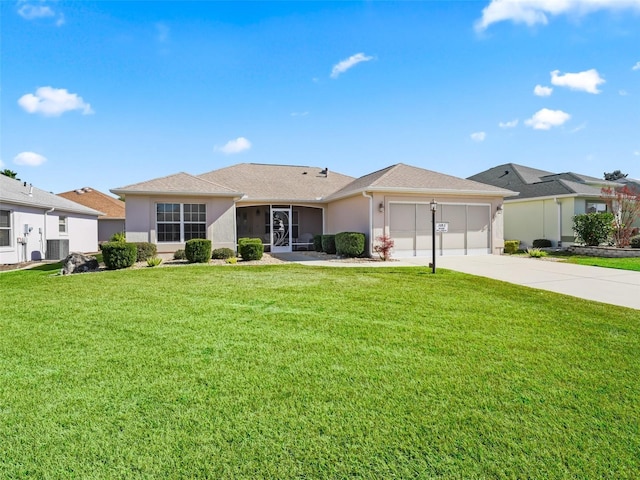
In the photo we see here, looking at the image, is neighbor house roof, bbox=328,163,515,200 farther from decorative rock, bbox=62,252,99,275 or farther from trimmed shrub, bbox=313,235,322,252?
decorative rock, bbox=62,252,99,275

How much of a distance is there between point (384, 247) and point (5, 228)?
50.9 ft

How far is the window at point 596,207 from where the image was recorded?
61.3ft

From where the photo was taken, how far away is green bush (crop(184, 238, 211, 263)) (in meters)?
12.4

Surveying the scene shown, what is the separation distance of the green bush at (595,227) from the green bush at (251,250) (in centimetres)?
1555

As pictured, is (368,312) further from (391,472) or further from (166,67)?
(166,67)

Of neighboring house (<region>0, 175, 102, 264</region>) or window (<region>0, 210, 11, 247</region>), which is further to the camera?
neighboring house (<region>0, 175, 102, 264</region>)

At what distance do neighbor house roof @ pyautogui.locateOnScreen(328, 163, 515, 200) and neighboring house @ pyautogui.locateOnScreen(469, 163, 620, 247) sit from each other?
529 cm

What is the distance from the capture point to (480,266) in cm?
1144

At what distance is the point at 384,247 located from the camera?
13406mm

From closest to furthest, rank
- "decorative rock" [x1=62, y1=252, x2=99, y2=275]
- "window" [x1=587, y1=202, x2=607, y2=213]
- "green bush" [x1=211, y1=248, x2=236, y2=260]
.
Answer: "decorative rock" [x1=62, y1=252, x2=99, y2=275]
"green bush" [x1=211, y1=248, x2=236, y2=260]
"window" [x1=587, y1=202, x2=607, y2=213]

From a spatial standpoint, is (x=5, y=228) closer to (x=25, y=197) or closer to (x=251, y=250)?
(x=25, y=197)

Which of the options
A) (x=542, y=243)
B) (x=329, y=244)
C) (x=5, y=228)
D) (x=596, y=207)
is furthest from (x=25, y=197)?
(x=596, y=207)

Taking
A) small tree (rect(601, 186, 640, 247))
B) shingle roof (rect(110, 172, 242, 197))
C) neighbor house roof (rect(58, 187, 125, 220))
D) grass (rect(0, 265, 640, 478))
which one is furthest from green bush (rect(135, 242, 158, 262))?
small tree (rect(601, 186, 640, 247))

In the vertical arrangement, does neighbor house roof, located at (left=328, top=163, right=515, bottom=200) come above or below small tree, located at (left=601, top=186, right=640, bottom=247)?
above
